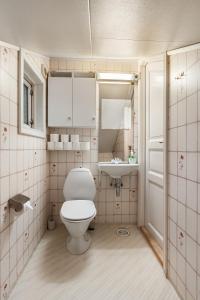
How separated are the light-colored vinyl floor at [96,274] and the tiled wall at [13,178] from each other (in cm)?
13

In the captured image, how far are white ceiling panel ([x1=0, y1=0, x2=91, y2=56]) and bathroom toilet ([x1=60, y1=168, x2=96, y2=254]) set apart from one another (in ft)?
4.34

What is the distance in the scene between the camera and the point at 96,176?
8.25ft

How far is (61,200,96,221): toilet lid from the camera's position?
167cm

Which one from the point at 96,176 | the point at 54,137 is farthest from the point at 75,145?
the point at 96,176

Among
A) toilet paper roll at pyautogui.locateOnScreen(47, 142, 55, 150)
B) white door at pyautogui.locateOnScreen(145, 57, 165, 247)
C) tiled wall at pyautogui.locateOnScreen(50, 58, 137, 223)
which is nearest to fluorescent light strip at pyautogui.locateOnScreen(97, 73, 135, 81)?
tiled wall at pyautogui.locateOnScreen(50, 58, 137, 223)

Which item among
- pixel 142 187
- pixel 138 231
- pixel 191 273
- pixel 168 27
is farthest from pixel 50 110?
pixel 191 273

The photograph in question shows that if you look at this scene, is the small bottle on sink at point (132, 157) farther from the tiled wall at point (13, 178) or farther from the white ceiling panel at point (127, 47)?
the white ceiling panel at point (127, 47)

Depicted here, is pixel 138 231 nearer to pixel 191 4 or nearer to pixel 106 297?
pixel 106 297

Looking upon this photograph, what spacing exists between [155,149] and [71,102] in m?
1.17

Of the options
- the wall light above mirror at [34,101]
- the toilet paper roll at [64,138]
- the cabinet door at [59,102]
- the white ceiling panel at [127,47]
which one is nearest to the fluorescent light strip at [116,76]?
the cabinet door at [59,102]

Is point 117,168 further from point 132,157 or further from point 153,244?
point 153,244

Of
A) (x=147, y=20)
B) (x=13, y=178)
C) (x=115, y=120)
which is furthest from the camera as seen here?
(x=115, y=120)

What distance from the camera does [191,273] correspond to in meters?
1.14

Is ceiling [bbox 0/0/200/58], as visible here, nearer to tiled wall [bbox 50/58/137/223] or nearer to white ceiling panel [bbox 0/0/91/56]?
white ceiling panel [bbox 0/0/91/56]
